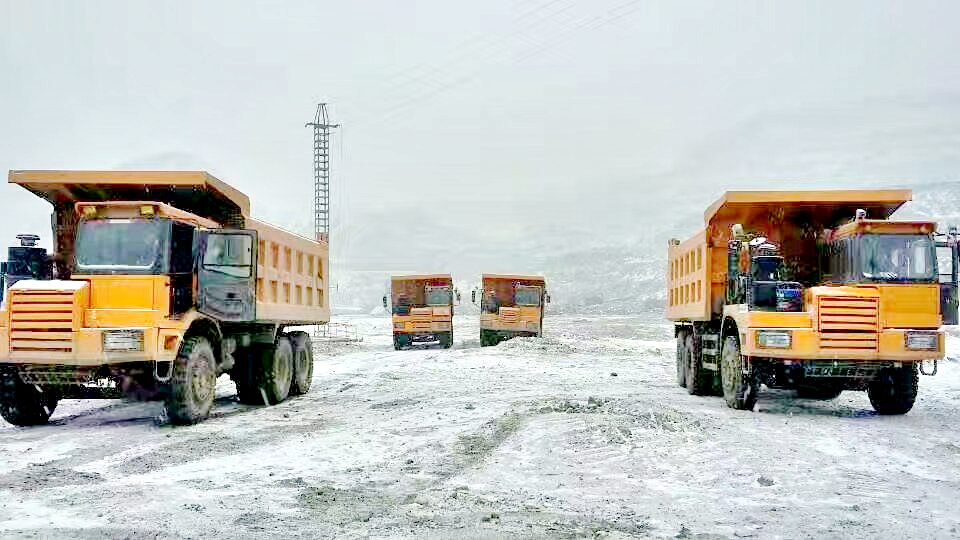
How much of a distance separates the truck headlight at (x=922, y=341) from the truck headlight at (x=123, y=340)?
33.5 ft

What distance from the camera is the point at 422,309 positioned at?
33375 mm

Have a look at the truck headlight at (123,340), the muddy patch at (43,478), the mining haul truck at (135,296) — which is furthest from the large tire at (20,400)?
the muddy patch at (43,478)

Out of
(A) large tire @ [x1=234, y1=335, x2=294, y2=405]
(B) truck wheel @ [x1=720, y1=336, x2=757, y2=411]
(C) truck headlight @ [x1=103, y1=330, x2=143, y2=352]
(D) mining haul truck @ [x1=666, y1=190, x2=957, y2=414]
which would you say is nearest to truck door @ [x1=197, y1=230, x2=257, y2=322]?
(C) truck headlight @ [x1=103, y1=330, x2=143, y2=352]

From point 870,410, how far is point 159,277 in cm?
1094

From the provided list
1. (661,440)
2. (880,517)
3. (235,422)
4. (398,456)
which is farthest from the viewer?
(235,422)

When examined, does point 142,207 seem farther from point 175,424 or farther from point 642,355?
point 642,355

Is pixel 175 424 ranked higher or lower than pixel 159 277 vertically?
lower

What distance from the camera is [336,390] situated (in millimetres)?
16734

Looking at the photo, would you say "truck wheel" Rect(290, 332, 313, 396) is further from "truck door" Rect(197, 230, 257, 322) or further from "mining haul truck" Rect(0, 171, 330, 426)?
"truck door" Rect(197, 230, 257, 322)

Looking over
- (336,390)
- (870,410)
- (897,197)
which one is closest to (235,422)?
(336,390)

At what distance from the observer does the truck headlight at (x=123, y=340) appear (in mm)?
10281

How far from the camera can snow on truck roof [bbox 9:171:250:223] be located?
1187 cm

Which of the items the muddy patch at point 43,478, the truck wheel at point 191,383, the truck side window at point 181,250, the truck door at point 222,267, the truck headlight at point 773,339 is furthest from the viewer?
the truck headlight at point 773,339

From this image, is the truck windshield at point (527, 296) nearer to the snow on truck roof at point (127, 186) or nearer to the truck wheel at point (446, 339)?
the truck wheel at point (446, 339)
